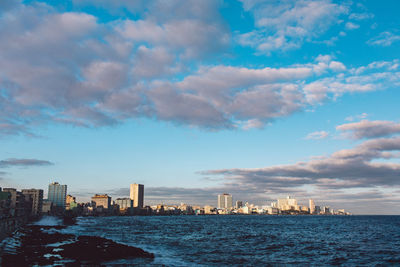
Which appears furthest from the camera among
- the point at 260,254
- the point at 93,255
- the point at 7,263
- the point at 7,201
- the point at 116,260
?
the point at 7,201

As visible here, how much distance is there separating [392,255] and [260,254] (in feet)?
79.3

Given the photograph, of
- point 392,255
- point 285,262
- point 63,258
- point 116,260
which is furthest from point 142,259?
point 392,255

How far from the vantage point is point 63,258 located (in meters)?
42.2

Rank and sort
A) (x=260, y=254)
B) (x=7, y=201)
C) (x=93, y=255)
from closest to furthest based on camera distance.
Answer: (x=93, y=255)
(x=260, y=254)
(x=7, y=201)

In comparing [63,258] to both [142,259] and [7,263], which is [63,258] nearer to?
[7,263]

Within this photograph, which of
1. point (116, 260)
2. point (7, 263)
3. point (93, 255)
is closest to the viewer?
point (7, 263)

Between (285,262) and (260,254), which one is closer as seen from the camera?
(285,262)

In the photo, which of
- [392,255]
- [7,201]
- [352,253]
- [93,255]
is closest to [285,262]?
[352,253]

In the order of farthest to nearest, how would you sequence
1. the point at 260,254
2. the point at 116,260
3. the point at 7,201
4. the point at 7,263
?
the point at 7,201
the point at 260,254
the point at 116,260
the point at 7,263

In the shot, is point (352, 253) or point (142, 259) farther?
point (352, 253)

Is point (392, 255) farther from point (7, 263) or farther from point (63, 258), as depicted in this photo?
point (7, 263)

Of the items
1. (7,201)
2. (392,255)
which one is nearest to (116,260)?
(392,255)

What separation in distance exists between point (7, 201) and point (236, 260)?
177850mm

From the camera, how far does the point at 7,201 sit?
17700 cm
